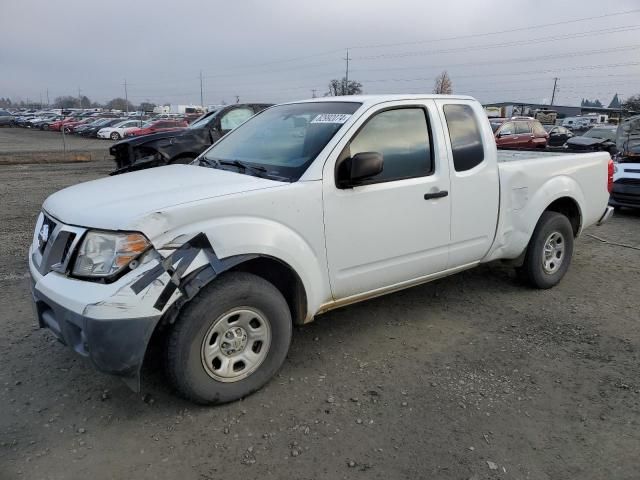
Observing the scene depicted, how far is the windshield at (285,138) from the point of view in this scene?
349 cm

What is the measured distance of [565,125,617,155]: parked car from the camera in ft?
46.7

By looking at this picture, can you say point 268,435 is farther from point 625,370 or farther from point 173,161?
point 173,161

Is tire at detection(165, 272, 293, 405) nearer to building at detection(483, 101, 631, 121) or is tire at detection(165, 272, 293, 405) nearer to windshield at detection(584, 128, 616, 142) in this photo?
windshield at detection(584, 128, 616, 142)

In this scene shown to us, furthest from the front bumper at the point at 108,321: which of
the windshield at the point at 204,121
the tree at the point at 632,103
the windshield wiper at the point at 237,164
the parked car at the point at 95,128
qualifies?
the tree at the point at 632,103

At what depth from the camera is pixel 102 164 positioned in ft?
58.2

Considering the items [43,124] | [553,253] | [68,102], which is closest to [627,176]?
[553,253]

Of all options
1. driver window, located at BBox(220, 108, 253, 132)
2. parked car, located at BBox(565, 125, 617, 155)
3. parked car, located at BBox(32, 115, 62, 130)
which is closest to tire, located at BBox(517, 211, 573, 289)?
driver window, located at BBox(220, 108, 253, 132)

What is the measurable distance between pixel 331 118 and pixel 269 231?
1.11 m

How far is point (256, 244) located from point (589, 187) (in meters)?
3.90

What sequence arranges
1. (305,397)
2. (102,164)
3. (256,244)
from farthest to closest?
(102,164) < (305,397) < (256,244)

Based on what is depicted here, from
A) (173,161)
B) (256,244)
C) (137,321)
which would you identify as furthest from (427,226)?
(173,161)

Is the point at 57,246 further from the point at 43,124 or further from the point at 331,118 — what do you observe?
the point at 43,124

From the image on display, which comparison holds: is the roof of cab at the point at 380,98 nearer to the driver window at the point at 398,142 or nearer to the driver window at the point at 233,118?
the driver window at the point at 398,142

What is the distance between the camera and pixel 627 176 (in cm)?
903
